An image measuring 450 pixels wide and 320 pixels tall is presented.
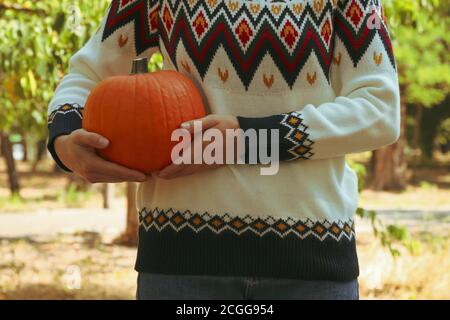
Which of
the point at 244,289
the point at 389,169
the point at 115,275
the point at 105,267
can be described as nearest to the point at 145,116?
the point at 244,289

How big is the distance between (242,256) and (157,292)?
0.19 meters

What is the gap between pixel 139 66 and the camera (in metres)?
1.60

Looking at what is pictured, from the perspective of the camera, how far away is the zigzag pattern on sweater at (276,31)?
144 centimetres

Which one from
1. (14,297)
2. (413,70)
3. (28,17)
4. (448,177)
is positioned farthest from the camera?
(448,177)

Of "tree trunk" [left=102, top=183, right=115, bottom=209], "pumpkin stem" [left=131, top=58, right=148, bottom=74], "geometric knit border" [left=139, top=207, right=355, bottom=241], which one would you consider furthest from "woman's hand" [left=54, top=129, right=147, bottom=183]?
"tree trunk" [left=102, top=183, right=115, bottom=209]

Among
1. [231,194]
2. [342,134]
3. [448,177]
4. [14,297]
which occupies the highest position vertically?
[342,134]

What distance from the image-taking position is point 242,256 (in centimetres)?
141

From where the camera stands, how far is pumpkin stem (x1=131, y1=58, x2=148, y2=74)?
1599mm

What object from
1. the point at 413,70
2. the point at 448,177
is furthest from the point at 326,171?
the point at 448,177

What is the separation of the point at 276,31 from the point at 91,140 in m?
0.43

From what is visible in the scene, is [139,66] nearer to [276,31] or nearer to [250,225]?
[276,31]
